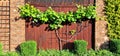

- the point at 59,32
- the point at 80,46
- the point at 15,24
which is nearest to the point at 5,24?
the point at 15,24

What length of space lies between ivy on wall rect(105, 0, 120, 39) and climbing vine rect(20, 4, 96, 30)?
22.0 inches

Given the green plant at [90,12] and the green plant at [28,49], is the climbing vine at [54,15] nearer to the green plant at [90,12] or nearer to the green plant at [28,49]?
the green plant at [90,12]

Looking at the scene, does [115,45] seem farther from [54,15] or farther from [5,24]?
[5,24]

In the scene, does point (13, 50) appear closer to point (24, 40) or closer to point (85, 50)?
point (24, 40)

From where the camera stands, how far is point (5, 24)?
15383mm

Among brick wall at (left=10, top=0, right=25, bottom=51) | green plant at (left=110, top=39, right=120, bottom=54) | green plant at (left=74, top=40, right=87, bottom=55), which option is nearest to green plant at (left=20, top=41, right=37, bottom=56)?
brick wall at (left=10, top=0, right=25, bottom=51)

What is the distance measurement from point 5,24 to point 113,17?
13.0 ft

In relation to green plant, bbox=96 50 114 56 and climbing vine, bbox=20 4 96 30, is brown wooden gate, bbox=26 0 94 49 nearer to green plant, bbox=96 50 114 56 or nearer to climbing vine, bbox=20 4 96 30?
climbing vine, bbox=20 4 96 30

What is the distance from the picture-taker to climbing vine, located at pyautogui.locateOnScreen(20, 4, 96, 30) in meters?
15.3

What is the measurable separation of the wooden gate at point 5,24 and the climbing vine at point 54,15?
564 millimetres

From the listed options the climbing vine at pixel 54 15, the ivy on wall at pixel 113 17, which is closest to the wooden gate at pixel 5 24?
the climbing vine at pixel 54 15

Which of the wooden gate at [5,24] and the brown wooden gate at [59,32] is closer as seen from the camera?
the wooden gate at [5,24]

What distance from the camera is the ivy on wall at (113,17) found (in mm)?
15328

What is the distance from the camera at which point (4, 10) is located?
15.4 metres
